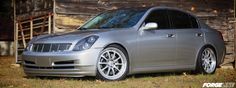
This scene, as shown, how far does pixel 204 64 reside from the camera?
12.8 meters

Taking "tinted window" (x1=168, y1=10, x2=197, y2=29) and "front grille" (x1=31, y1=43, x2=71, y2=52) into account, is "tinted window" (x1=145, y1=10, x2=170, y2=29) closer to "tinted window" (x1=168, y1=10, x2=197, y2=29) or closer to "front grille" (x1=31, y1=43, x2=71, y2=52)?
"tinted window" (x1=168, y1=10, x2=197, y2=29)

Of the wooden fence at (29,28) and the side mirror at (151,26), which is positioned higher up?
the side mirror at (151,26)

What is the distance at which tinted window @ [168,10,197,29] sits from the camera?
12.4 meters

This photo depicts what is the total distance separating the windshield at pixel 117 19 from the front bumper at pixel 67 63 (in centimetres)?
122

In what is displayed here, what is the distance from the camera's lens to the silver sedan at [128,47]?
10.5 m

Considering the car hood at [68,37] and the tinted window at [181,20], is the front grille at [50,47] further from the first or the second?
the tinted window at [181,20]

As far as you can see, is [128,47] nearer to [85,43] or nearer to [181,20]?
[85,43]

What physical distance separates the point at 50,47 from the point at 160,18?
2.52 meters

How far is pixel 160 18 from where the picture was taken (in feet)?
39.8

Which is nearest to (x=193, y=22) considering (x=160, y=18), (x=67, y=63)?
(x=160, y=18)

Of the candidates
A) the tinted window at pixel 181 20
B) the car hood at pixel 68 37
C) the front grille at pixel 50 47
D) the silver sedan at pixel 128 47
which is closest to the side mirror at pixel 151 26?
the silver sedan at pixel 128 47

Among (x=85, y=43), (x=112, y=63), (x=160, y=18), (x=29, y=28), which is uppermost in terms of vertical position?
(x=160, y=18)

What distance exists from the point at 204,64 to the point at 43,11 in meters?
5.88

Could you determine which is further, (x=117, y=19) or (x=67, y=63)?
(x=117, y=19)
